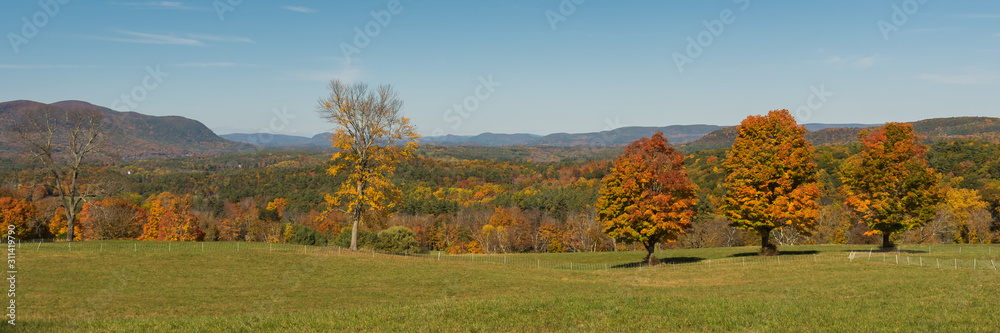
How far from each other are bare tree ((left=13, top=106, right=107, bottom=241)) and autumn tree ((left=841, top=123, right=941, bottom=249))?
211 ft

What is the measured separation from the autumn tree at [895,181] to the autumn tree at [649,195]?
15.0m

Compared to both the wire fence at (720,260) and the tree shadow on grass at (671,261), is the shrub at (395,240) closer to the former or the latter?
the wire fence at (720,260)

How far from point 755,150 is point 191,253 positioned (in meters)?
44.3

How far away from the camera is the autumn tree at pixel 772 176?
42844mm

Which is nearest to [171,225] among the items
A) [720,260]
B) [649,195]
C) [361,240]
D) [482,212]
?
[361,240]

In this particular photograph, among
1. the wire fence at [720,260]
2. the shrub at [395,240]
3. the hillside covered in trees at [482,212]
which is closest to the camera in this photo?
the wire fence at [720,260]

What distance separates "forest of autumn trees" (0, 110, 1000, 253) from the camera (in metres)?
44.8

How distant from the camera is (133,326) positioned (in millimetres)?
15406

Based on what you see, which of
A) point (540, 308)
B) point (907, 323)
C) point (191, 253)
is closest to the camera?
point (907, 323)

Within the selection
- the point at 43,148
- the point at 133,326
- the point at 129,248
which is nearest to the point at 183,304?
the point at 133,326

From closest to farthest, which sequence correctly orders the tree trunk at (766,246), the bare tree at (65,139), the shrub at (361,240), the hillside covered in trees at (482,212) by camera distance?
the bare tree at (65,139) → the tree trunk at (766,246) → the shrub at (361,240) → the hillside covered in trees at (482,212)

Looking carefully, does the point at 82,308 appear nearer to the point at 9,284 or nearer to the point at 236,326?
the point at 9,284

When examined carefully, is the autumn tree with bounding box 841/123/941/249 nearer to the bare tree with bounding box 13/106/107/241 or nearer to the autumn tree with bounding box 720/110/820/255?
the autumn tree with bounding box 720/110/820/255

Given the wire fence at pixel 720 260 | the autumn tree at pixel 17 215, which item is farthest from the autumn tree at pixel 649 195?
the autumn tree at pixel 17 215
